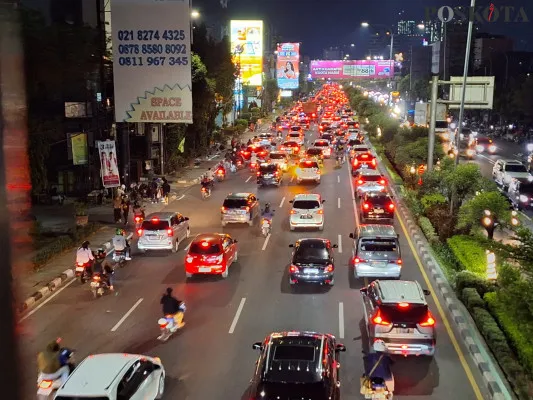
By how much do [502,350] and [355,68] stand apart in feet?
306

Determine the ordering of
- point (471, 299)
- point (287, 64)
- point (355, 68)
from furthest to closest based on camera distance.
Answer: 1. point (287, 64)
2. point (355, 68)
3. point (471, 299)

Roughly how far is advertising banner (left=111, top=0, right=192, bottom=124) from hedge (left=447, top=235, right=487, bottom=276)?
12.8 meters

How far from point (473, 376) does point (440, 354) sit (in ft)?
3.89

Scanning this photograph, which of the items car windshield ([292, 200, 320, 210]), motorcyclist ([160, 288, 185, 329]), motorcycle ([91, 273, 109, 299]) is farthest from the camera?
car windshield ([292, 200, 320, 210])

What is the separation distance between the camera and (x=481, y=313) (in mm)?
15055

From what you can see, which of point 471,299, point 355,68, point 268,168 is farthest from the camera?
point 355,68

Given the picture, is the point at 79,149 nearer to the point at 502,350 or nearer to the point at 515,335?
the point at 515,335

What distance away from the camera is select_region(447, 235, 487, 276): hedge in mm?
19203

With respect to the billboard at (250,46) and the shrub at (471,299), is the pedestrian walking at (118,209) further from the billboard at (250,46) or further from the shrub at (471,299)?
the billboard at (250,46)

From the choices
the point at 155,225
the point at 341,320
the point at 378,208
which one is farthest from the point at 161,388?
the point at 378,208

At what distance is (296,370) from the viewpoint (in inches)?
406

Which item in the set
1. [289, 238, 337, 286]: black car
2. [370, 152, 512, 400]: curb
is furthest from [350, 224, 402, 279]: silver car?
[370, 152, 512, 400]: curb

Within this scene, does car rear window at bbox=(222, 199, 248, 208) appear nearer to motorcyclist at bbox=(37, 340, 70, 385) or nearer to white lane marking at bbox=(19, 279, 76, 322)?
white lane marking at bbox=(19, 279, 76, 322)

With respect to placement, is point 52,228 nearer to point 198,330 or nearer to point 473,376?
point 198,330
